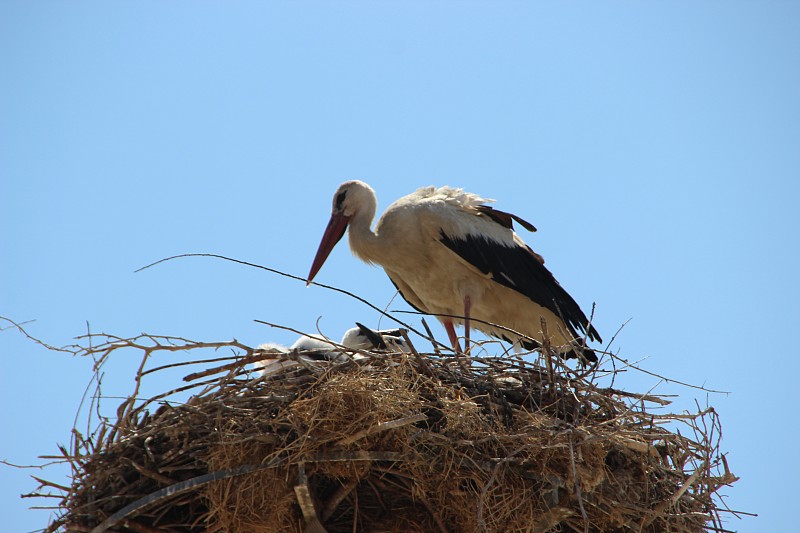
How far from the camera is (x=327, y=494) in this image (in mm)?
4098

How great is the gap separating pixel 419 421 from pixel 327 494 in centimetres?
52

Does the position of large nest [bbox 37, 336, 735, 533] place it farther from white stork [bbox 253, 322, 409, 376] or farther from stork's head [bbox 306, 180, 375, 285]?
stork's head [bbox 306, 180, 375, 285]

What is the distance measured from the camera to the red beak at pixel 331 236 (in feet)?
23.5

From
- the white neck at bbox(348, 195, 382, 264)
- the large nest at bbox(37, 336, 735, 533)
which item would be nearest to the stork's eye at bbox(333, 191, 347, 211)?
the white neck at bbox(348, 195, 382, 264)

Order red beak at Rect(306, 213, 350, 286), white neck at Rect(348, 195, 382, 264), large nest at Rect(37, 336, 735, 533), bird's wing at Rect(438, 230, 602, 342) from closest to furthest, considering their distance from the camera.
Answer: large nest at Rect(37, 336, 735, 533) → bird's wing at Rect(438, 230, 602, 342) → white neck at Rect(348, 195, 382, 264) → red beak at Rect(306, 213, 350, 286)

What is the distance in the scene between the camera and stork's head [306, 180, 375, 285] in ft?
23.5

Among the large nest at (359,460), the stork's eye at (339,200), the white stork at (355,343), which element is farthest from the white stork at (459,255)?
the large nest at (359,460)

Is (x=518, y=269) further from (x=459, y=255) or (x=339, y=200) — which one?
(x=339, y=200)

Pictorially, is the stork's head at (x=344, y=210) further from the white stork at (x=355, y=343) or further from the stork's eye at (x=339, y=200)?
the white stork at (x=355, y=343)

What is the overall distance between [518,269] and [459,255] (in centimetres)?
47

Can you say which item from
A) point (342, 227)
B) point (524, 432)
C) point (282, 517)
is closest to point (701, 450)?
point (524, 432)

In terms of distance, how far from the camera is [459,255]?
22.3ft

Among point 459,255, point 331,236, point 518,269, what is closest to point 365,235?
point 331,236

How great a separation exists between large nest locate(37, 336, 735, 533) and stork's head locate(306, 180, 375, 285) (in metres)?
3.00
